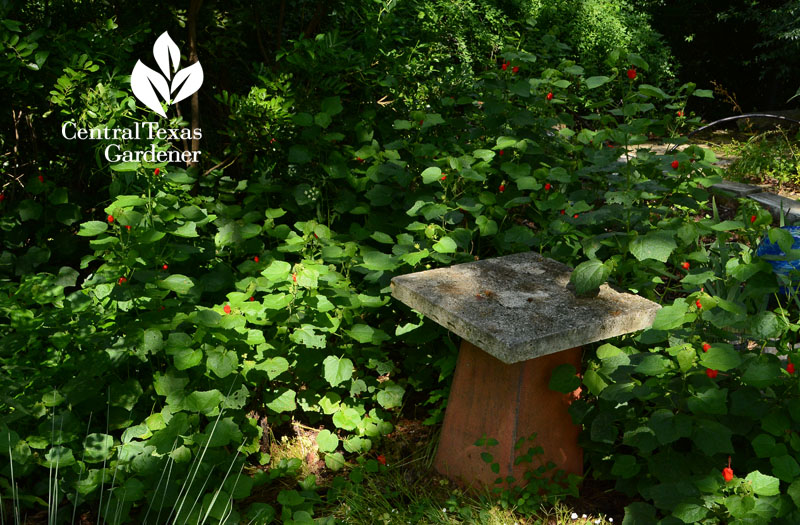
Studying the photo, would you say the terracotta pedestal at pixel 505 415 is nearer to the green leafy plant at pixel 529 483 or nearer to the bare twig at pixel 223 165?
the green leafy plant at pixel 529 483

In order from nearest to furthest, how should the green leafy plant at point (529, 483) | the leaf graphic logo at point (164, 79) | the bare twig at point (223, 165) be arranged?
the green leafy plant at point (529, 483) → the leaf graphic logo at point (164, 79) → the bare twig at point (223, 165)

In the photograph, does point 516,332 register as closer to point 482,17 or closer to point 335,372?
point 335,372

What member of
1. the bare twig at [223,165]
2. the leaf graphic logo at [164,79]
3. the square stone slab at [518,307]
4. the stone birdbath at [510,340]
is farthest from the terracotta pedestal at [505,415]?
the leaf graphic logo at [164,79]

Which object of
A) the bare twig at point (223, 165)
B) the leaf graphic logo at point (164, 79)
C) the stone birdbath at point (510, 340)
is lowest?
the stone birdbath at point (510, 340)

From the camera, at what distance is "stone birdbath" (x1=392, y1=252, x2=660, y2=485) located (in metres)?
2.33

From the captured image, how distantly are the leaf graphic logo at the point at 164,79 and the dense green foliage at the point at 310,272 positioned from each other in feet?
0.39

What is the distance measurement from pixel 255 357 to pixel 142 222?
685mm

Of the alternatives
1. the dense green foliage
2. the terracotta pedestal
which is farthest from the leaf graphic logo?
the terracotta pedestal

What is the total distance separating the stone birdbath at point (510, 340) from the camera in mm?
2326

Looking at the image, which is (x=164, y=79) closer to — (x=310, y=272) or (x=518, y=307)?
(x=310, y=272)

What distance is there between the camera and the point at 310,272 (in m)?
2.73

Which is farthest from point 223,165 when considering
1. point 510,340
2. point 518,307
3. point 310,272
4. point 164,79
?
point 510,340

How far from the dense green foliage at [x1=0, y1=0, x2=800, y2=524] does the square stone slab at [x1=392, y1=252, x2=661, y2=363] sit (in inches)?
4.7

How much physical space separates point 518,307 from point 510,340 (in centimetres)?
27
